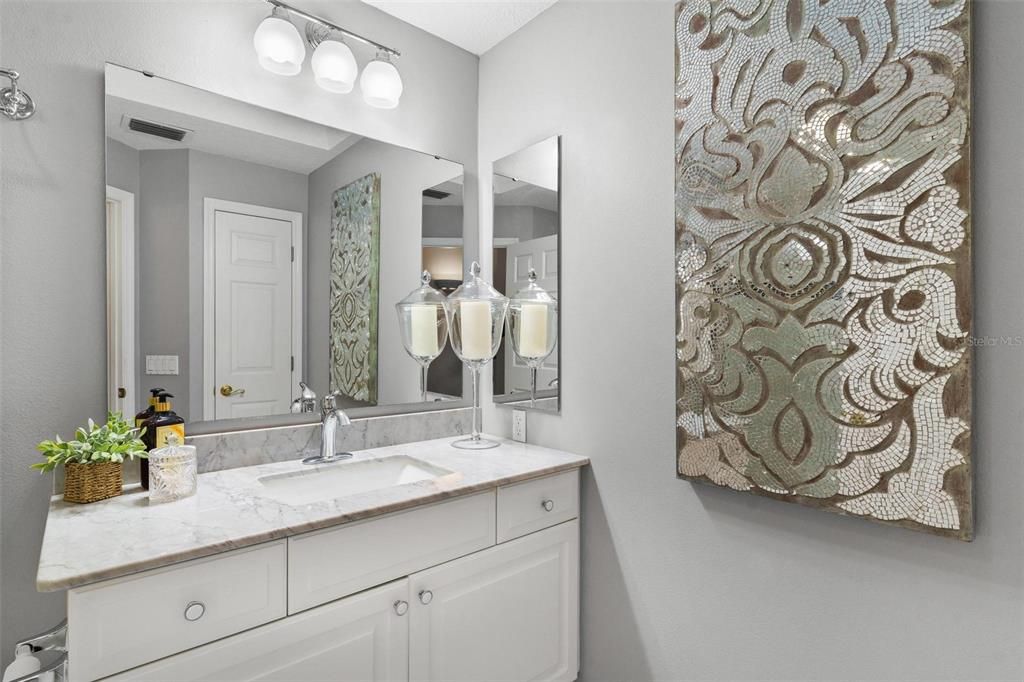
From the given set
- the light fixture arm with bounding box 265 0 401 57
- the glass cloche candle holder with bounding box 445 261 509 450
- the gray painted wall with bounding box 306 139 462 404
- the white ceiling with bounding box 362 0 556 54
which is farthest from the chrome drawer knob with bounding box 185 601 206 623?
the white ceiling with bounding box 362 0 556 54

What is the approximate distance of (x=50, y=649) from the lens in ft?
3.41

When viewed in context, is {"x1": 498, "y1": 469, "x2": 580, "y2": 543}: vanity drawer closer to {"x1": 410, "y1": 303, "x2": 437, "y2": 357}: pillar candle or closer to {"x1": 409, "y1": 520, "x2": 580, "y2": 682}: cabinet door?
{"x1": 409, "y1": 520, "x2": 580, "y2": 682}: cabinet door

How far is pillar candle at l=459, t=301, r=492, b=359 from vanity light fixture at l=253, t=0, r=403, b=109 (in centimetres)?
80

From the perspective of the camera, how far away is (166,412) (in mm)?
1415

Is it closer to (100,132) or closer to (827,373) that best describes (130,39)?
(100,132)

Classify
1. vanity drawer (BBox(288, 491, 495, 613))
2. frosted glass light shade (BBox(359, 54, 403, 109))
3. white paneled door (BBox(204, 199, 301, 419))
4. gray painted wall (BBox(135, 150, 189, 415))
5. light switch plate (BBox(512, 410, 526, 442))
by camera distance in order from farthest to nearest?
1. light switch plate (BBox(512, 410, 526, 442))
2. frosted glass light shade (BBox(359, 54, 403, 109))
3. white paneled door (BBox(204, 199, 301, 419))
4. gray painted wall (BBox(135, 150, 189, 415))
5. vanity drawer (BBox(288, 491, 495, 613))

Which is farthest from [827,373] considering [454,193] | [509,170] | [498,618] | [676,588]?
[454,193]

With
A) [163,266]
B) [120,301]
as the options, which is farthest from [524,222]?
[120,301]

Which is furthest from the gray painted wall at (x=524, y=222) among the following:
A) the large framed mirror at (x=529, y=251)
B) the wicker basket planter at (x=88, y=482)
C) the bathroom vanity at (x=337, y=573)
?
the wicker basket planter at (x=88, y=482)

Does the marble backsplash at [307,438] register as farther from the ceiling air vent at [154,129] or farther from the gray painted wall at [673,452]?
the ceiling air vent at [154,129]

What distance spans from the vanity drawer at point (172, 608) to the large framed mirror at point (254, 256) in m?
0.65

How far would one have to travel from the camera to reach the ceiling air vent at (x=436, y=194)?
205cm

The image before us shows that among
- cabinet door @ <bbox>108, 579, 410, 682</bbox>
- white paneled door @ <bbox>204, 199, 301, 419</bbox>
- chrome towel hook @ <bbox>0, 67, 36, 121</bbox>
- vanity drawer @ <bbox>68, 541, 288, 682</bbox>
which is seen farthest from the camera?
white paneled door @ <bbox>204, 199, 301, 419</bbox>

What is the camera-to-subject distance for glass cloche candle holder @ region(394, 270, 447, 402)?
6.17 ft
